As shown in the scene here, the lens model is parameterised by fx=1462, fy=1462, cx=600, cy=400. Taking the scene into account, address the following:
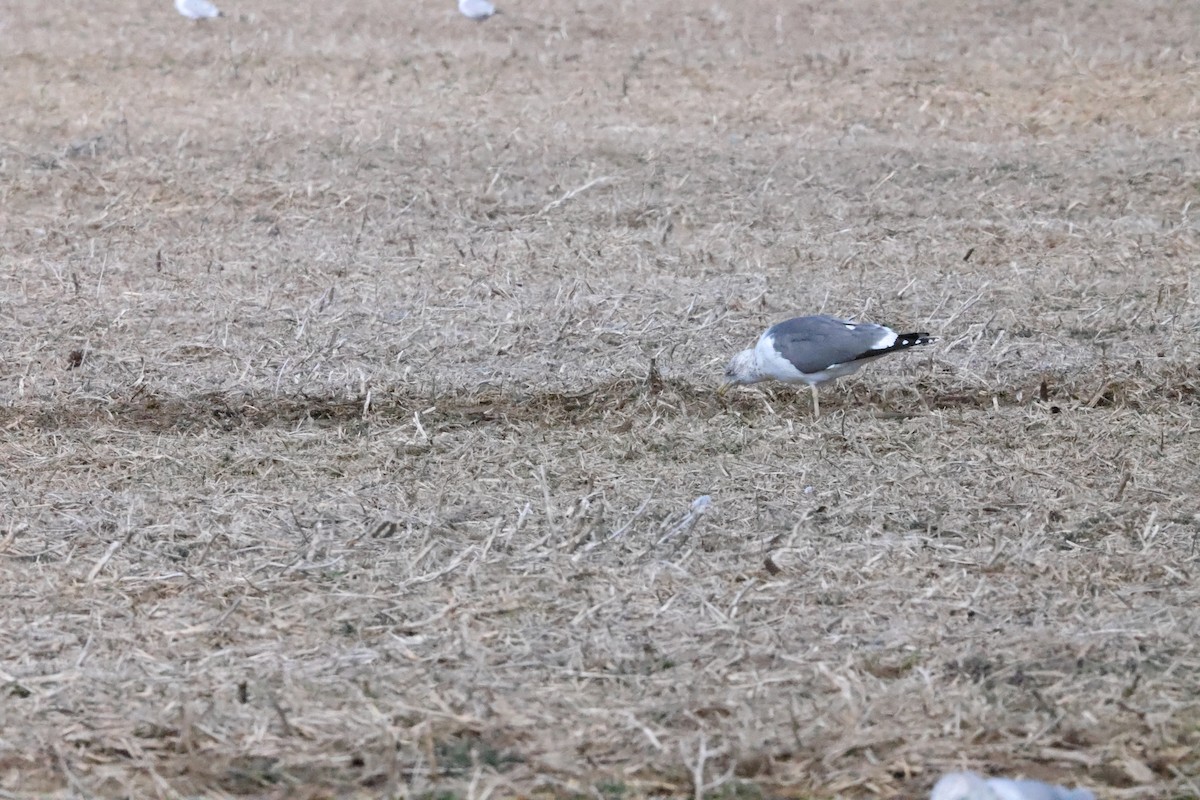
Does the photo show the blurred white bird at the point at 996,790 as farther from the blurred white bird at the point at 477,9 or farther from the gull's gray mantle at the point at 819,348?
the blurred white bird at the point at 477,9

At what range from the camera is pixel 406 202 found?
9.32 m

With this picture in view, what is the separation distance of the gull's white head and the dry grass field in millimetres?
137

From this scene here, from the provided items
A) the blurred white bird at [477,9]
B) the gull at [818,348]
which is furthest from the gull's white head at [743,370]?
the blurred white bird at [477,9]

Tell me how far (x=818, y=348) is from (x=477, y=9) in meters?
9.78

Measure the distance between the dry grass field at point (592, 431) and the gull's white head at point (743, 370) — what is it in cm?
14

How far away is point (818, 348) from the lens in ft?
20.1

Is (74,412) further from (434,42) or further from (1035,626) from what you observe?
(434,42)

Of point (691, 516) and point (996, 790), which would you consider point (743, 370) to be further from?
point (996, 790)

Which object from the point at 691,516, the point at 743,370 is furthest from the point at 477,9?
the point at 691,516

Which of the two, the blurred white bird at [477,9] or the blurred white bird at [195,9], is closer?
the blurred white bird at [195,9]

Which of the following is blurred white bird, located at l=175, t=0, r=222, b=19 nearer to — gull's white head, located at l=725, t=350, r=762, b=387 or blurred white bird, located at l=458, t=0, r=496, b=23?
blurred white bird, located at l=458, t=0, r=496, b=23

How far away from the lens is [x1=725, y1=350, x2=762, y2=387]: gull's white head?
249 inches

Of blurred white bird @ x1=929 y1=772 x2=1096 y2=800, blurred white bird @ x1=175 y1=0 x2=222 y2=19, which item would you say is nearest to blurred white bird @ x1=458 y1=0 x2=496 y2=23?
blurred white bird @ x1=175 y1=0 x2=222 y2=19

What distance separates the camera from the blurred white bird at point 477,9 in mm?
14898
